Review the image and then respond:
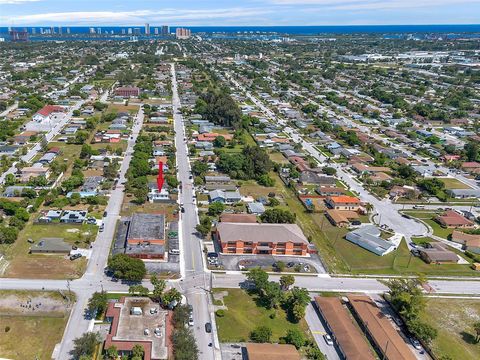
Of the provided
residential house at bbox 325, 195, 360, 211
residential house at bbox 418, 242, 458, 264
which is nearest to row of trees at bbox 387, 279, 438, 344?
residential house at bbox 418, 242, 458, 264

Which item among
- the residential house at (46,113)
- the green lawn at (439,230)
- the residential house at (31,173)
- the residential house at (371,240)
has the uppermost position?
the residential house at (46,113)

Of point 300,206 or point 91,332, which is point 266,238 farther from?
point 91,332

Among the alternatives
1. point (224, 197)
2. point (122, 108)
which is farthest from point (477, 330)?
point (122, 108)

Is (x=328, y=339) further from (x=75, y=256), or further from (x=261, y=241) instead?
(x=75, y=256)

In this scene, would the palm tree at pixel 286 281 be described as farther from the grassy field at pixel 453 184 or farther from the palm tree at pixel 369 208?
the grassy field at pixel 453 184

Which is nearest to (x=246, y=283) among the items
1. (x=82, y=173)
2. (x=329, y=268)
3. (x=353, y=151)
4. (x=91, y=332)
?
(x=329, y=268)

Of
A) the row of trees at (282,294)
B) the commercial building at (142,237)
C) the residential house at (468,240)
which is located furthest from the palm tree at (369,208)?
the commercial building at (142,237)
